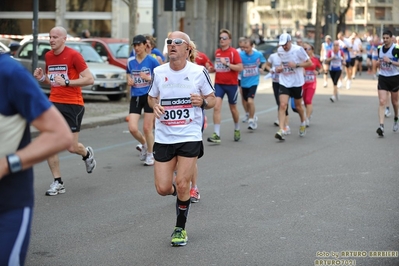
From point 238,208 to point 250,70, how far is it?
8.33 metres

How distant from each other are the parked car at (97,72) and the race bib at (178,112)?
14.2 metres

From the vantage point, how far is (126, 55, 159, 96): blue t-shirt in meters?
11.4

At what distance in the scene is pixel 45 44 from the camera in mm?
22688

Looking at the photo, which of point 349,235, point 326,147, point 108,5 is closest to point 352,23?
point 108,5

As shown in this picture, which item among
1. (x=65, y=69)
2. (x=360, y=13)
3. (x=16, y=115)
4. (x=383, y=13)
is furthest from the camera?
(x=360, y=13)

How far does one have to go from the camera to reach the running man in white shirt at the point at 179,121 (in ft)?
22.6

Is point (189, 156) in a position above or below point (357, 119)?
above

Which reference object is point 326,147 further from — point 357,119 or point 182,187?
point 182,187

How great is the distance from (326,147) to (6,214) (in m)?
10.6

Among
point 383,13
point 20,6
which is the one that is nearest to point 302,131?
point 20,6

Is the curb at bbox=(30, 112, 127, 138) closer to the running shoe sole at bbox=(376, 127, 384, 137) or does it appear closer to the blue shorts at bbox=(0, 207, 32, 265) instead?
the running shoe sole at bbox=(376, 127, 384, 137)

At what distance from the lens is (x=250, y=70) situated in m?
16.5

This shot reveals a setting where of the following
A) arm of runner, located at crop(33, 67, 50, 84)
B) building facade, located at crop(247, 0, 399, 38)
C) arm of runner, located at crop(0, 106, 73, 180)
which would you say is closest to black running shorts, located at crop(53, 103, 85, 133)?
arm of runner, located at crop(33, 67, 50, 84)

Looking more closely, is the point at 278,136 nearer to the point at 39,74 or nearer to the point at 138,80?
the point at 138,80
